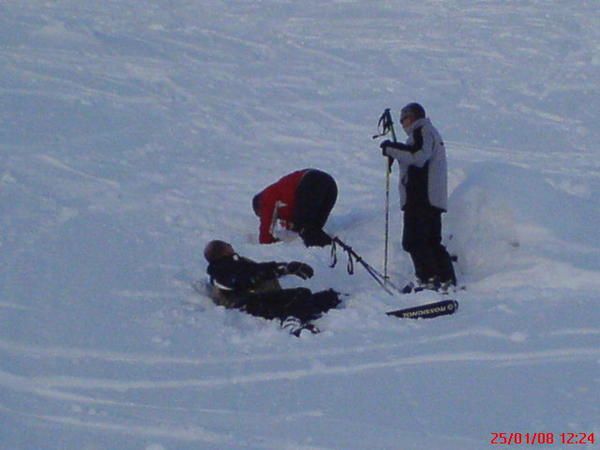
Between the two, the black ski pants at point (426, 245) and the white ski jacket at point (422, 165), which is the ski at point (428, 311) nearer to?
the black ski pants at point (426, 245)

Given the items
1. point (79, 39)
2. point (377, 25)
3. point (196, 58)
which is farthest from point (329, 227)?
point (377, 25)

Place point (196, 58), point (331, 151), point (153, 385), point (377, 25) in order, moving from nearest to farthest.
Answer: point (153, 385)
point (331, 151)
point (196, 58)
point (377, 25)

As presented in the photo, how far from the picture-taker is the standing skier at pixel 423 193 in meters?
7.23

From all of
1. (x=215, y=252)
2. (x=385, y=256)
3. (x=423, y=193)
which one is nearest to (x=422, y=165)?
(x=423, y=193)

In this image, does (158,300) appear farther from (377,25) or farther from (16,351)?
(377,25)

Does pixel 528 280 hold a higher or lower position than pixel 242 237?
higher

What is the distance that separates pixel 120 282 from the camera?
7168 mm

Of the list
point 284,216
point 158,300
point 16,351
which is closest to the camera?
point 16,351

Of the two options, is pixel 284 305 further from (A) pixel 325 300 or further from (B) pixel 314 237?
(B) pixel 314 237

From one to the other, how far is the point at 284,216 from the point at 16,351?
3310 mm

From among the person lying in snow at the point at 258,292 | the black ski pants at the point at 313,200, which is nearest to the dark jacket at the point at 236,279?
the person lying in snow at the point at 258,292
